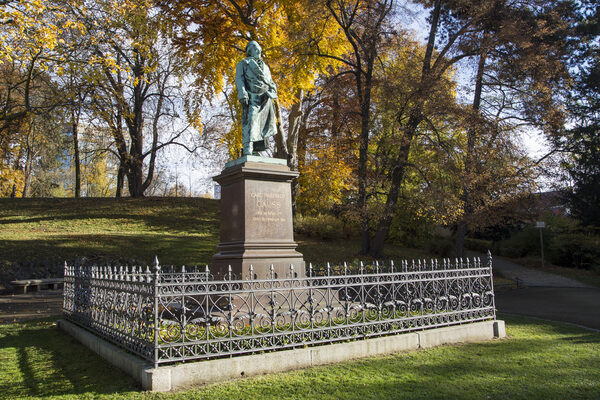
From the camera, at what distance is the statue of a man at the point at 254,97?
8688mm

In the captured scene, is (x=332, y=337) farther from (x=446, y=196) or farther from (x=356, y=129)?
(x=356, y=129)

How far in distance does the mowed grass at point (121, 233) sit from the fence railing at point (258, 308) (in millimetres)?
8234

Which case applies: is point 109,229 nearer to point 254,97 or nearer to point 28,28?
point 28,28

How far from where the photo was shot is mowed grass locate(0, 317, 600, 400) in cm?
476

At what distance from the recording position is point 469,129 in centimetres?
1656

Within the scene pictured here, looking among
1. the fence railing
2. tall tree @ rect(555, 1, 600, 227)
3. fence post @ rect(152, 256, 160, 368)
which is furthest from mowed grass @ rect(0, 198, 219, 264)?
tall tree @ rect(555, 1, 600, 227)

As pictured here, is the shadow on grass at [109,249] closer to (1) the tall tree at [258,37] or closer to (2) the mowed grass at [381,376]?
(1) the tall tree at [258,37]

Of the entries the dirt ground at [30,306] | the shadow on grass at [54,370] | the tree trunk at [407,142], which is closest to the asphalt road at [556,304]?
the tree trunk at [407,142]

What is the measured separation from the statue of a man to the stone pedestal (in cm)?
57

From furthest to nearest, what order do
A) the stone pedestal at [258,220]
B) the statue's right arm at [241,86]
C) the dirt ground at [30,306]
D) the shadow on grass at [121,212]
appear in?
1. the shadow on grass at [121,212]
2. the dirt ground at [30,306]
3. the statue's right arm at [241,86]
4. the stone pedestal at [258,220]

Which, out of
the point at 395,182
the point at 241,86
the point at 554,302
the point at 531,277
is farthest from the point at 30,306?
the point at 531,277

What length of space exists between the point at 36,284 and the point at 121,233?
6.53 meters

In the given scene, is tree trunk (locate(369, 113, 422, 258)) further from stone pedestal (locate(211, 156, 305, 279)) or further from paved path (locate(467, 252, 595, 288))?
stone pedestal (locate(211, 156, 305, 279))

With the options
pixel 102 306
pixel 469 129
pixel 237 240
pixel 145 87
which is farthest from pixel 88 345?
pixel 145 87
